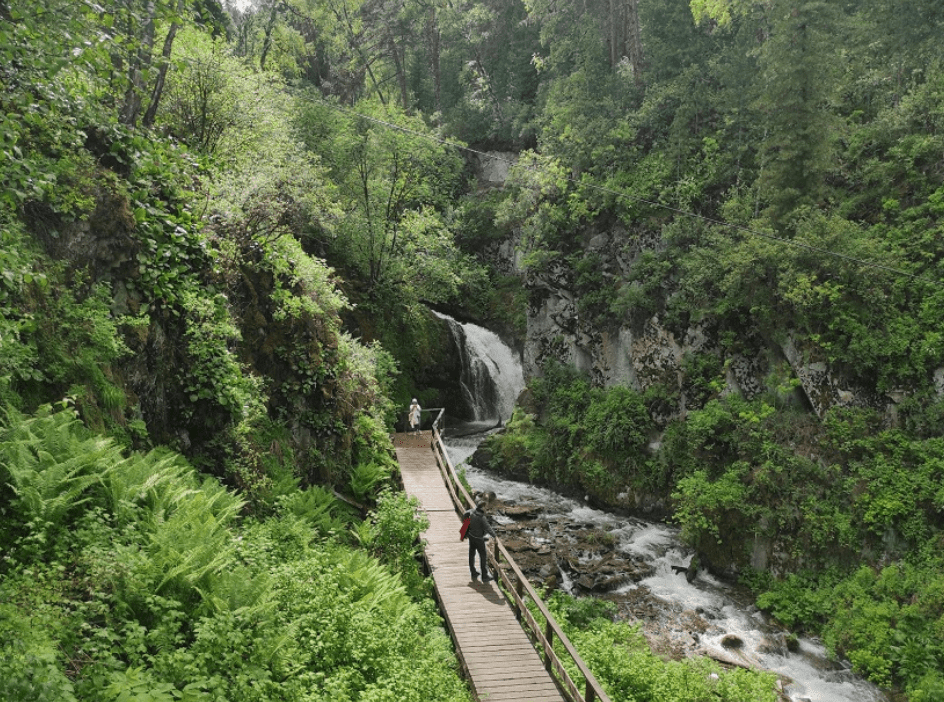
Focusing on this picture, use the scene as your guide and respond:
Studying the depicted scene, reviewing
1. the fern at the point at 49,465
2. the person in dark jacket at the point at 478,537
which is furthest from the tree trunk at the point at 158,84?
the person in dark jacket at the point at 478,537

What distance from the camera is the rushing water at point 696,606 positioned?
43.4 feet

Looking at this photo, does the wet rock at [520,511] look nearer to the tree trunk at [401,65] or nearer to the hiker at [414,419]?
the hiker at [414,419]

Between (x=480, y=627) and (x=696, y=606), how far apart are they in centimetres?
823

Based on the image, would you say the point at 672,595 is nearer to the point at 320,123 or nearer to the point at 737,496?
the point at 737,496

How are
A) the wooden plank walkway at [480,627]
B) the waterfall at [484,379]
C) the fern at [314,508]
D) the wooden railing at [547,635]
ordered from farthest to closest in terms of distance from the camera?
1. the waterfall at [484,379]
2. the fern at [314,508]
3. the wooden plank walkway at [480,627]
4. the wooden railing at [547,635]

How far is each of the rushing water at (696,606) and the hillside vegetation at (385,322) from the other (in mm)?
634

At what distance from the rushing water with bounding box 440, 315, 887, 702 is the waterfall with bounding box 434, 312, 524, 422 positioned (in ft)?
10.3

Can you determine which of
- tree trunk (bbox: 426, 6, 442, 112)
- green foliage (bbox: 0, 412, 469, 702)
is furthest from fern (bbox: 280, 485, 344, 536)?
tree trunk (bbox: 426, 6, 442, 112)

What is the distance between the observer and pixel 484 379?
98.0 ft

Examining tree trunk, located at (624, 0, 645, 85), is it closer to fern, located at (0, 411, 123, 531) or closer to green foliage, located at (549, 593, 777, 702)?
green foliage, located at (549, 593, 777, 702)

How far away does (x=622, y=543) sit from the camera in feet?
62.5

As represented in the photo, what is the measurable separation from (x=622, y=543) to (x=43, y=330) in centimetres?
1642

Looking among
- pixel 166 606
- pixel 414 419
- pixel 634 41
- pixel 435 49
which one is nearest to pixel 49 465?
pixel 166 606

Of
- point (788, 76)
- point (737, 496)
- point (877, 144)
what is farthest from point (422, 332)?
point (877, 144)
